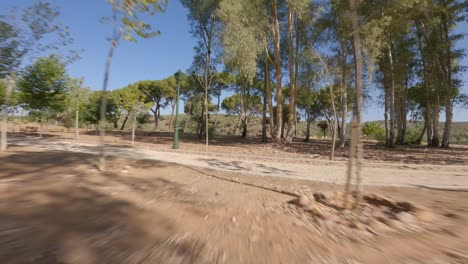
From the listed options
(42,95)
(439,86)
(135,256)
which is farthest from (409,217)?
(439,86)

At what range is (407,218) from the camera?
3838 mm

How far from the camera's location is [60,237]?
104 inches

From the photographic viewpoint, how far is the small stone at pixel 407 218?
12.3 feet

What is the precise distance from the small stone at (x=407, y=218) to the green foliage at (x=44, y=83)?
14.9m

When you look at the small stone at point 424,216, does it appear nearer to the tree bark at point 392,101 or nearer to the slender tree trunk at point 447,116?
the tree bark at point 392,101

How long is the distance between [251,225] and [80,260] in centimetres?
215

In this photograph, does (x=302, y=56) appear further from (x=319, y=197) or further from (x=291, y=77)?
(x=319, y=197)

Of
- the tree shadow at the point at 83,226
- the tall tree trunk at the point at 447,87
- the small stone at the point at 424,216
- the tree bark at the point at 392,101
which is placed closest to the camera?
the tree shadow at the point at 83,226

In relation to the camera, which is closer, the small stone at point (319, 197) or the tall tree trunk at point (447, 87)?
the small stone at point (319, 197)

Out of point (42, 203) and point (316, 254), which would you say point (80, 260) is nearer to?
→ point (42, 203)

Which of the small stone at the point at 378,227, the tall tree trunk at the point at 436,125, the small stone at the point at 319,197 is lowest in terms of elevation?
the small stone at the point at 378,227

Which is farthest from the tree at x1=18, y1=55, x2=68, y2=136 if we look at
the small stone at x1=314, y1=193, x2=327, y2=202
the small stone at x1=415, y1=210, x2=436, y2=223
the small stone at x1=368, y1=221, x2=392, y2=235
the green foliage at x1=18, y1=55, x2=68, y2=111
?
the small stone at x1=415, y1=210, x2=436, y2=223

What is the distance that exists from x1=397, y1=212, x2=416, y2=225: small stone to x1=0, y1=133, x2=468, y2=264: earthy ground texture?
26mm

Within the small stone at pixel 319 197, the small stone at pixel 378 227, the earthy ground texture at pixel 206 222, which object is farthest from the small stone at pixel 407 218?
the small stone at pixel 319 197
